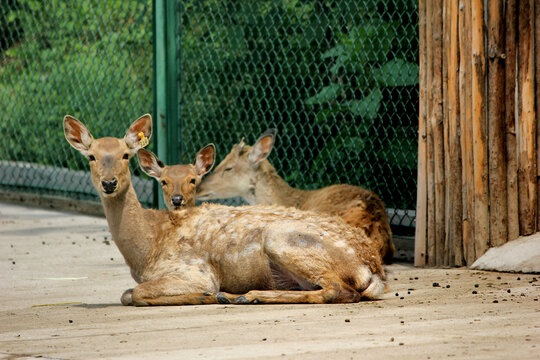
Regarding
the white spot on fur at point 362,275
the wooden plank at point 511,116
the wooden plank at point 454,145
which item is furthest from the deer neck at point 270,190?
the white spot on fur at point 362,275

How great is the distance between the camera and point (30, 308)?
687cm

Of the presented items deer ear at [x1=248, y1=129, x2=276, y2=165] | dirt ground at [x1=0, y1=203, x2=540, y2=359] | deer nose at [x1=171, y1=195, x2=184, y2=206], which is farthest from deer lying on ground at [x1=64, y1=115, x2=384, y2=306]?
deer ear at [x1=248, y1=129, x2=276, y2=165]

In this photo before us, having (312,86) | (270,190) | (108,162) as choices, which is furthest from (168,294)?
(312,86)

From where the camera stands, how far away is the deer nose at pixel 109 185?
22.7 ft

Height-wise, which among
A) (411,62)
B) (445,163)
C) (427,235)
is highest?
(411,62)

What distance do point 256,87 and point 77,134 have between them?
3.92 metres

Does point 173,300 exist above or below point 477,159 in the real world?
below

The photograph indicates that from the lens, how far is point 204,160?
31.3 feet

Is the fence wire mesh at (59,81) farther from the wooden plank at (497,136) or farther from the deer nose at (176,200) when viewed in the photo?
the wooden plank at (497,136)

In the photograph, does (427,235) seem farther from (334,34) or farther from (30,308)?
(30,308)

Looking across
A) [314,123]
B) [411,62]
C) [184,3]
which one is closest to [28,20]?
[184,3]

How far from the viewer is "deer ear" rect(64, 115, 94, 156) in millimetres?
7363

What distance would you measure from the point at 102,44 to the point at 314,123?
4509mm

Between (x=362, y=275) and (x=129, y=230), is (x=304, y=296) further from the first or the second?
(x=129, y=230)
